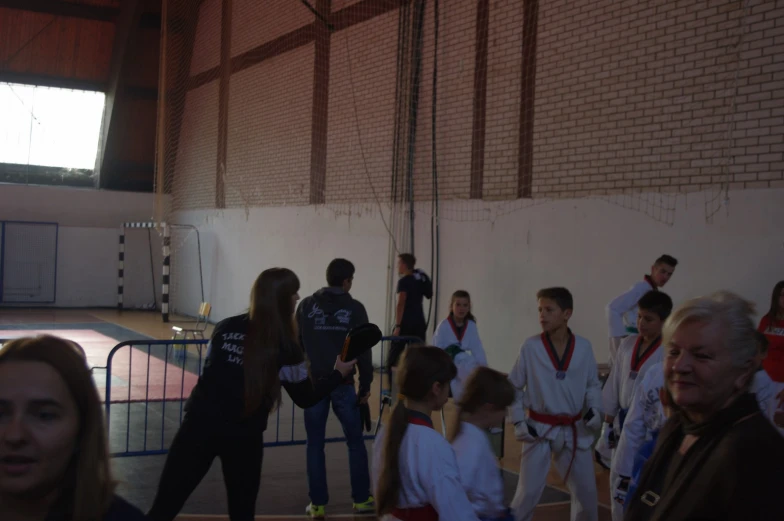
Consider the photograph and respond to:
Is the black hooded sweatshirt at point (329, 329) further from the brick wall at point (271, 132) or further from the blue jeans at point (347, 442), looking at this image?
the brick wall at point (271, 132)

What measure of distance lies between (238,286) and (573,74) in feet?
41.8

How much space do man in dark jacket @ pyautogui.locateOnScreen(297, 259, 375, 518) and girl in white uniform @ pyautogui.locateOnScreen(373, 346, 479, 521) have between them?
262 centimetres

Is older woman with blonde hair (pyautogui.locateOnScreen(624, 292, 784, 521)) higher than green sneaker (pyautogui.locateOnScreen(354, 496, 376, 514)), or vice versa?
older woman with blonde hair (pyautogui.locateOnScreen(624, 292, 784, 521))

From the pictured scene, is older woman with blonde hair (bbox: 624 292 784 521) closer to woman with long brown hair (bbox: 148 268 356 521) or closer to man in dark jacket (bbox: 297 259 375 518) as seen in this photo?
woman with long brown hair (bbox: 148 268 356 521)

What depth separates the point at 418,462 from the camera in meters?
3.41

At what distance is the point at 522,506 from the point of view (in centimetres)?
536

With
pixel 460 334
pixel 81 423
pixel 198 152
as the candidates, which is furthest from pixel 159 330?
pixel 81 423

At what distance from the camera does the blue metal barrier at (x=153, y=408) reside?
791 centimetres

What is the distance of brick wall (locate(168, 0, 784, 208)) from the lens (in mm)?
9000

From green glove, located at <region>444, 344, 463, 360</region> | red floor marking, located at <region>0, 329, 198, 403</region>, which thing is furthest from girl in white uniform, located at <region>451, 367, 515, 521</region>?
red floor marking, located at <region>0, 329, 198, 403</region>

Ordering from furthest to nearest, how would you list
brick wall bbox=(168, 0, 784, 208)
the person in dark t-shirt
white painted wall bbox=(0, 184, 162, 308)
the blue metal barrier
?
white painted wall bbox=(0, 184, 162, 308)
the person in dark t-shirt
brick wall bbox=(168, 0, 784, 208)
the blue metal barrier

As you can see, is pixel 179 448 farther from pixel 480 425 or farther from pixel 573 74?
pixel 573 74

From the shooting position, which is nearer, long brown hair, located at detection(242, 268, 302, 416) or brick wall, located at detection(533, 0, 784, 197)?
long brown hair, located at detection(242, 268, 302, 416)

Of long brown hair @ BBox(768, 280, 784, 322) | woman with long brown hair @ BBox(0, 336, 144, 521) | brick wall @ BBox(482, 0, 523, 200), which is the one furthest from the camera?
brick wall @ BBox(482, 0, 523, 200)
